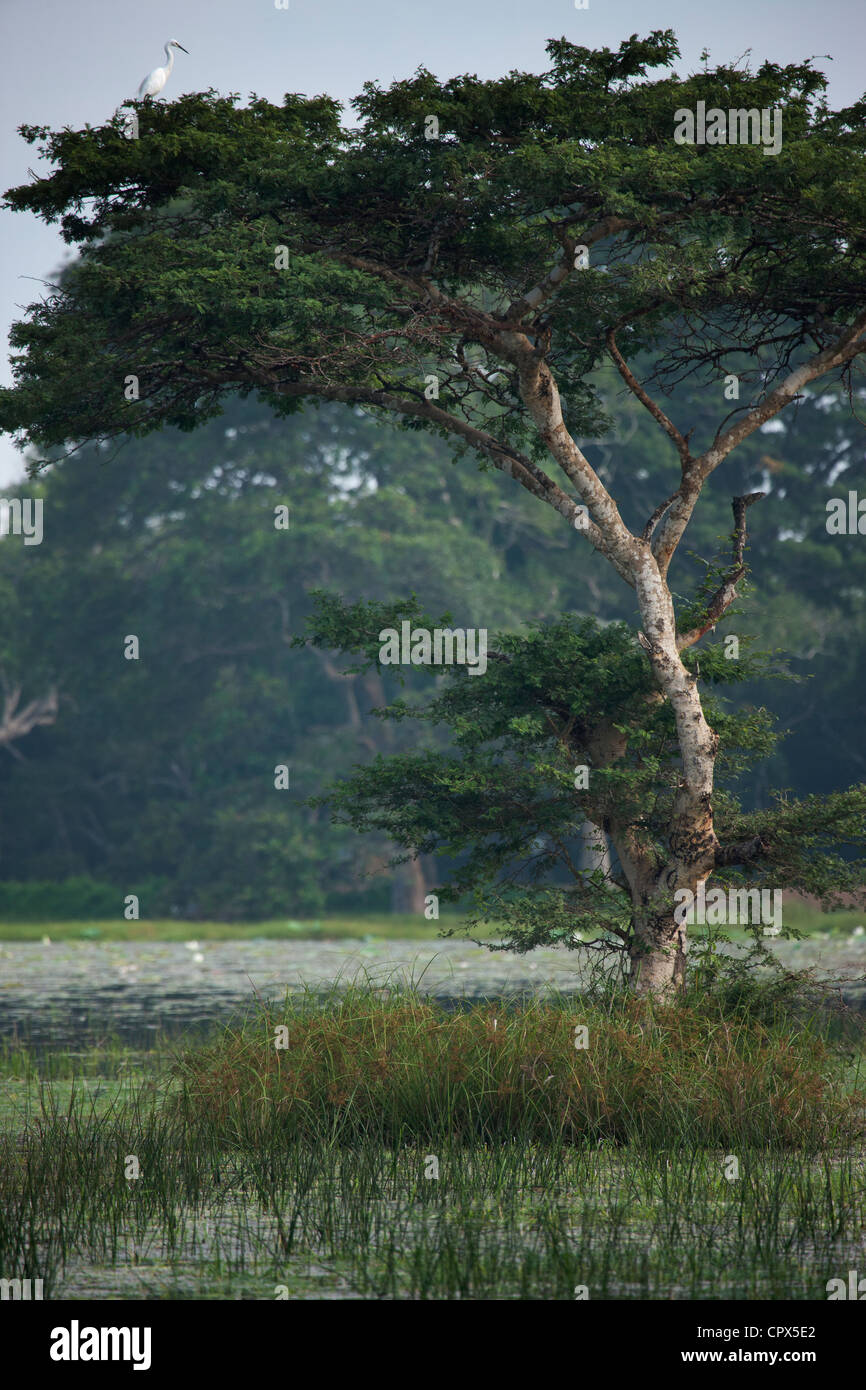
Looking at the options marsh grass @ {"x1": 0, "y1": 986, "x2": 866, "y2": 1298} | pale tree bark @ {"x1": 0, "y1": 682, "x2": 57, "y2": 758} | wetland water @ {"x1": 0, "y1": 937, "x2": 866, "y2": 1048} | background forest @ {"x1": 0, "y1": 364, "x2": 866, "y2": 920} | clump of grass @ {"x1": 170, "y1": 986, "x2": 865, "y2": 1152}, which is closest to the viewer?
marsh grass @ {"x1": 0, "y1": 986, "x2": 866, "y2": 1298}

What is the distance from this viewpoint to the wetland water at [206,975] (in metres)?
16.7

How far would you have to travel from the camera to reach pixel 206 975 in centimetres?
2347

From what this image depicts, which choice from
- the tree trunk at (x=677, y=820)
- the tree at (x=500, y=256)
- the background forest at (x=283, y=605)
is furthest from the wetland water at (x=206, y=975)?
the background forest at (x=283, y=605)

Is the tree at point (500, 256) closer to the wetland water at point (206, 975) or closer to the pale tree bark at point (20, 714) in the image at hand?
the wetland water at point (206, 975)

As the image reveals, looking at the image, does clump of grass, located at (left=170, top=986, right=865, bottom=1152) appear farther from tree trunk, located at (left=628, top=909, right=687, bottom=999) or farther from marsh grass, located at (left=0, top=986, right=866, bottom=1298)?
tree trunk, located at (left=628, top=909, right=687, bottom=999)

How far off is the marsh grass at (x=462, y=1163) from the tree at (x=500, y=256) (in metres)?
1.93

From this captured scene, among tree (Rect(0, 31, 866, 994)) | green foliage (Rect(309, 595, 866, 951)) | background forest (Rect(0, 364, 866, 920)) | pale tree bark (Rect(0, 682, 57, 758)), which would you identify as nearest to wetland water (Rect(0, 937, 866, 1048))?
green foliage (Rect(309, 595, 866, 951))

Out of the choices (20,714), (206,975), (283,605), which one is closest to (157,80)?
(206,975)

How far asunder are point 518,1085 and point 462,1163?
3.75 ft

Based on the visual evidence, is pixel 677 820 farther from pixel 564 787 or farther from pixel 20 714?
pixel 20 714

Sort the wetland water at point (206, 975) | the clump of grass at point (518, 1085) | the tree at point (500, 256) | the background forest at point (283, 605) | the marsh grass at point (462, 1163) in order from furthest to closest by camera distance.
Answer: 1. the background forest at point (283, 605)
2. the wetland water at point (206, 975)
3. the tree at point (500, 256)
4. the clump of grass at point (518, 1085)
5. the marsh grass at point (462, 1163)

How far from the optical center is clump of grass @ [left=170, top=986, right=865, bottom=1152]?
29.1ft

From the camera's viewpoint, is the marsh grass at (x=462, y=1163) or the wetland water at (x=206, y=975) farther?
the wetland water at (x=206, y=975)

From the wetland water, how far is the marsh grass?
2.96m
